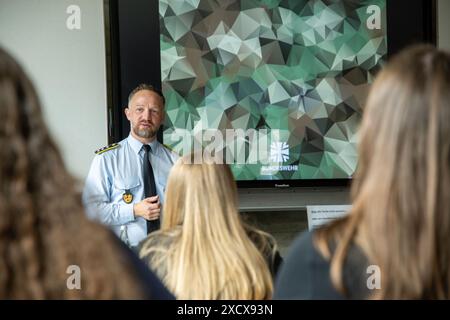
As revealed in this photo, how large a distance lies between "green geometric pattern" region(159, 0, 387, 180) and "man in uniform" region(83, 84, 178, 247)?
45cm

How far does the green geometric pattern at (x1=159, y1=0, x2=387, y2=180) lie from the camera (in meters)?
3.84

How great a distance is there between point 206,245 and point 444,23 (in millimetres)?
Answer: 3101

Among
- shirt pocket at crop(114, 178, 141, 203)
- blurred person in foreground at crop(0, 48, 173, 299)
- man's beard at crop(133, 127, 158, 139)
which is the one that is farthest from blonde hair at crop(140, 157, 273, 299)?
man's beard at crop(133, 127, 158, 139)

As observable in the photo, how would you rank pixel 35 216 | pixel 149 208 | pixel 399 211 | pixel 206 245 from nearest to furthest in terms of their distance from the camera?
1. pixel 35 216
2. pixel 399 211
3. pixel 206 245
4. pixel 149 208

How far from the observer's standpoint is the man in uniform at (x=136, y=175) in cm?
307

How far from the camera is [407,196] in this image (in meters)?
0.91

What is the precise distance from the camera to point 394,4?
4.05m

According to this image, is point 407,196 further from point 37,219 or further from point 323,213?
point 323,213

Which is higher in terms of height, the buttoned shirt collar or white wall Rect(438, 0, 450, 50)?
white wall Rect(438, 0, 450, 50)

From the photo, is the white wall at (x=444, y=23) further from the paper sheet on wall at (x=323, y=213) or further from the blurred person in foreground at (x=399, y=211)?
the blurred person in foreground at (x=399, y=211)

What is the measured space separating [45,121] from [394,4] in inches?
143

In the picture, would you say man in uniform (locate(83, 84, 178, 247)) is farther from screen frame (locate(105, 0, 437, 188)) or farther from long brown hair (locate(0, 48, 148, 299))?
long brown hair (locate(0, 48, 148, 299))

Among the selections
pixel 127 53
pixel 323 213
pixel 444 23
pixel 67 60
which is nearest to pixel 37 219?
pixel 323 213
